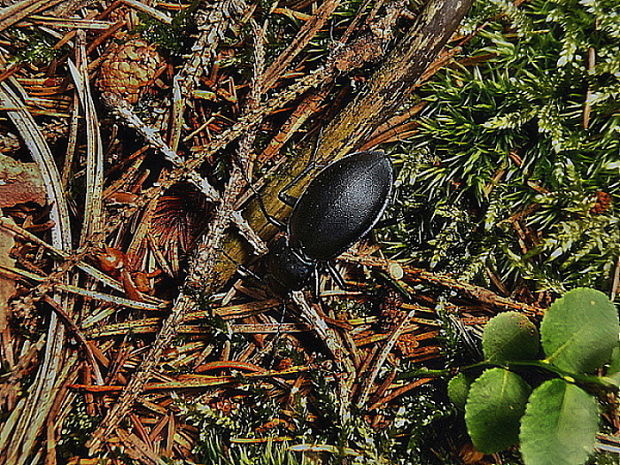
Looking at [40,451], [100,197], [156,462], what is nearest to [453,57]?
[100,197]

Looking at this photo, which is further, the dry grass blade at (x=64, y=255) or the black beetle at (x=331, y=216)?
the black beetle at (x=331, y=216)

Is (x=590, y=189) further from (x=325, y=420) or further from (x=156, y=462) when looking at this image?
(x=156, y=462)

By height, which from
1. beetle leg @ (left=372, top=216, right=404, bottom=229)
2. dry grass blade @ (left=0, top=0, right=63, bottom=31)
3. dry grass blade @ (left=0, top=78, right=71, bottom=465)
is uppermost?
dry grass blade @ (left=0, top=0, right=63, bottom=31)

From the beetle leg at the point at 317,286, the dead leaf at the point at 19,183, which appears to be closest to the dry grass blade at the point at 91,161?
the dead leaf at the point at 19,183

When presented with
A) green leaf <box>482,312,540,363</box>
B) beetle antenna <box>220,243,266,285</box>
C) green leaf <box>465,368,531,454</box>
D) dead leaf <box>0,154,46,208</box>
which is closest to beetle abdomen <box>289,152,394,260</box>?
beetle antenna <box>220,243,266,285</box>

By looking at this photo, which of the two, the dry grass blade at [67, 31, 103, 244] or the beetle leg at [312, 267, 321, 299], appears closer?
the dry grass blade at [67, 31, 103, 244]

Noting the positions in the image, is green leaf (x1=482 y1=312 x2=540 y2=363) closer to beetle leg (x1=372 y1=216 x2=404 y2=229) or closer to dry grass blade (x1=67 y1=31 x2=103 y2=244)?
beetle leg (x1=372 y1=216 x2=404 y2=229)

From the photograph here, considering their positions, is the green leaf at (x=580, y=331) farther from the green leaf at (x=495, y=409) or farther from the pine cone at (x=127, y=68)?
the pine cone at (x=127, y=68)
